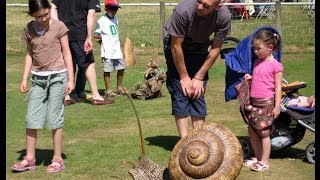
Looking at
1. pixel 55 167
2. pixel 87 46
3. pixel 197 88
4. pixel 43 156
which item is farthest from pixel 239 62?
pixel 87 46

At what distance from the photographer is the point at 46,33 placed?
19.0ft

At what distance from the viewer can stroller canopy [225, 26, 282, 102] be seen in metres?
5.94

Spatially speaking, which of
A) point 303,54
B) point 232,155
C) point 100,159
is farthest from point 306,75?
point 232,155

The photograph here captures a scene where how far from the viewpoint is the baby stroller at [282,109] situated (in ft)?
19.2

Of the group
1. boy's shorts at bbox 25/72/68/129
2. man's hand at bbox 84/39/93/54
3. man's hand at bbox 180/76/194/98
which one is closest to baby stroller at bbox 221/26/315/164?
man's hand at bbox 180/76/194/98

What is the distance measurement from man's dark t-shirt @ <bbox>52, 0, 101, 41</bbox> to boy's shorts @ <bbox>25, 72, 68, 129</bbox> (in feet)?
10.4

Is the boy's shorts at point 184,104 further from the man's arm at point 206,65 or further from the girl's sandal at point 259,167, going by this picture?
the girl's sandal at point 259,167

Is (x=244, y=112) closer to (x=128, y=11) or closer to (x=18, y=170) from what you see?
(x=18, y=170)

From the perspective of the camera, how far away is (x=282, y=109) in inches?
232

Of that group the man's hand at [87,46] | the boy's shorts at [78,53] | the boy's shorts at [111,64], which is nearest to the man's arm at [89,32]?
the man's hand at [87,46]

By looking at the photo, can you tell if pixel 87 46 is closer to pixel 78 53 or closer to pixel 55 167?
pixel 78 53

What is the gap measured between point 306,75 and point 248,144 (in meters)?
5.47

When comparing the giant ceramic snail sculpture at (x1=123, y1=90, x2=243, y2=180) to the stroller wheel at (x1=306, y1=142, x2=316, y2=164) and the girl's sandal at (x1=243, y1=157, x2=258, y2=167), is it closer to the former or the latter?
the girl's sandal at (x1=243, y1=157, x2=258, y2=167)

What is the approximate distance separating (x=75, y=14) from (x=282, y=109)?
412 centimetres
